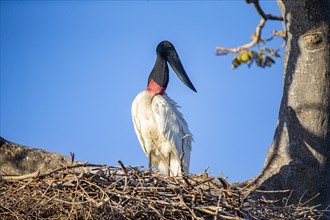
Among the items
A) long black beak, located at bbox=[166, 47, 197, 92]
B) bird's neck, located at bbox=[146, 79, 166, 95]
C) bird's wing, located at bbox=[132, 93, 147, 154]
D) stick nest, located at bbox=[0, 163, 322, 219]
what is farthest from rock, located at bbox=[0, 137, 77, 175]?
long black beak, located at bbox=[166, 47, 197, 92]

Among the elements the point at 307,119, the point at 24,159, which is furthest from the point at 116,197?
the point at 307,119

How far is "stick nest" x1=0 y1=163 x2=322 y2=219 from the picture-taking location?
609cm

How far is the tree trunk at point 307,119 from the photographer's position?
746 cm

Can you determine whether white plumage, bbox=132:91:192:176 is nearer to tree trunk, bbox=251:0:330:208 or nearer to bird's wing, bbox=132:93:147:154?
bird's wing, bbox=132:93:147:154

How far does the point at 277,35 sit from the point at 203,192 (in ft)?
15.6

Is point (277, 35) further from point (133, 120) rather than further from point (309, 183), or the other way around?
point (309, 183)

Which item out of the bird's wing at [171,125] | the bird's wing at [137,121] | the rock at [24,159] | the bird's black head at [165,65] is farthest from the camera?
the bird's black head at [165,65]

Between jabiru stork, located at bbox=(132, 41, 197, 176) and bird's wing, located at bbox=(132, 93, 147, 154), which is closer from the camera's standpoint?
jabiru stork, located at bbox=(132, 41, 197, 176)

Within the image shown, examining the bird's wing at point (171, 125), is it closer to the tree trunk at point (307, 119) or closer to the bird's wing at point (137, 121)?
the bird's wing at point (137, 121)

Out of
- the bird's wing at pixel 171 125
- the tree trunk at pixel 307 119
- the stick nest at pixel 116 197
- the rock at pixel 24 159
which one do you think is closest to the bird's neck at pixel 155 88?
the bird's wing at pixel 171 125

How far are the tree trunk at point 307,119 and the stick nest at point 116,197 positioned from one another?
41.7 inches

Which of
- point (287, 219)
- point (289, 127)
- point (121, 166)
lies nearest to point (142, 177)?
point (121, 166)

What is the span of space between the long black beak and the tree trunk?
270cm

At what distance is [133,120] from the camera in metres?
9.57
